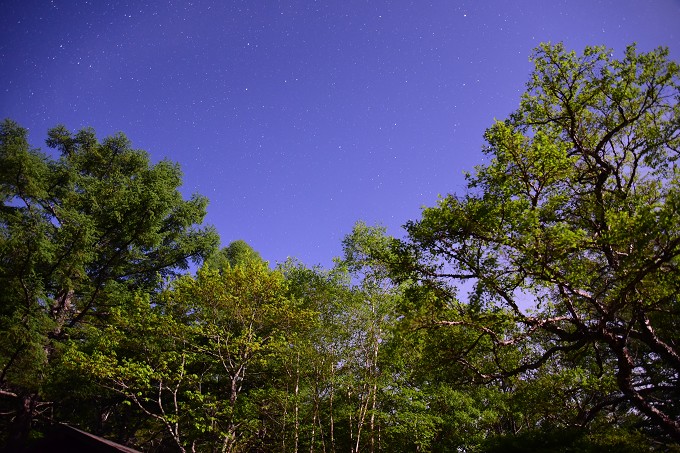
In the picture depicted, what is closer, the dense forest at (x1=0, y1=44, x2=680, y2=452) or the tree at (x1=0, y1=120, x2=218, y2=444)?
the dense forest at (x1=0, y1=44, x2=680, y2=452)

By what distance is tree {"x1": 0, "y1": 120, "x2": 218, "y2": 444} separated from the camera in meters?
12.9

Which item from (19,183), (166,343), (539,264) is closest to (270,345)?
(166,343)

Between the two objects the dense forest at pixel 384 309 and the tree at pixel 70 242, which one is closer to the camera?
the dense forest at pixel 384 309

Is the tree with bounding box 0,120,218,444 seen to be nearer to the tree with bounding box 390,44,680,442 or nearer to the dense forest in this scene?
the dense forest

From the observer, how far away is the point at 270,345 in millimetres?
12484

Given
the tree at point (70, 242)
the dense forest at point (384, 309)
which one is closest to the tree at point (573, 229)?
the dense forest at point (384, 309)

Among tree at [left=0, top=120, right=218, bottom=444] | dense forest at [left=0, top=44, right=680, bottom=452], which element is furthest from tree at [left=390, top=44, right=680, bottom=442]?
tree at [left=0, top=120, right=218, bottom=444]

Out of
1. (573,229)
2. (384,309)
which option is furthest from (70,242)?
(573,229)

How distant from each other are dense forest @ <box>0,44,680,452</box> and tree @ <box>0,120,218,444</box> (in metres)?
0.10

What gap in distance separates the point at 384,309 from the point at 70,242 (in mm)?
13085

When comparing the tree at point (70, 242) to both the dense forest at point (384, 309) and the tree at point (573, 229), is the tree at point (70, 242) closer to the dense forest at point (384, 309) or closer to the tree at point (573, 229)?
the dense forest at point (384, 309)

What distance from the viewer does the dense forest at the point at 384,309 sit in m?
7.74

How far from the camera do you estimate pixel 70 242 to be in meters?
14.0

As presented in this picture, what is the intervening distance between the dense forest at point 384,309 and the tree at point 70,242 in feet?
0.31
